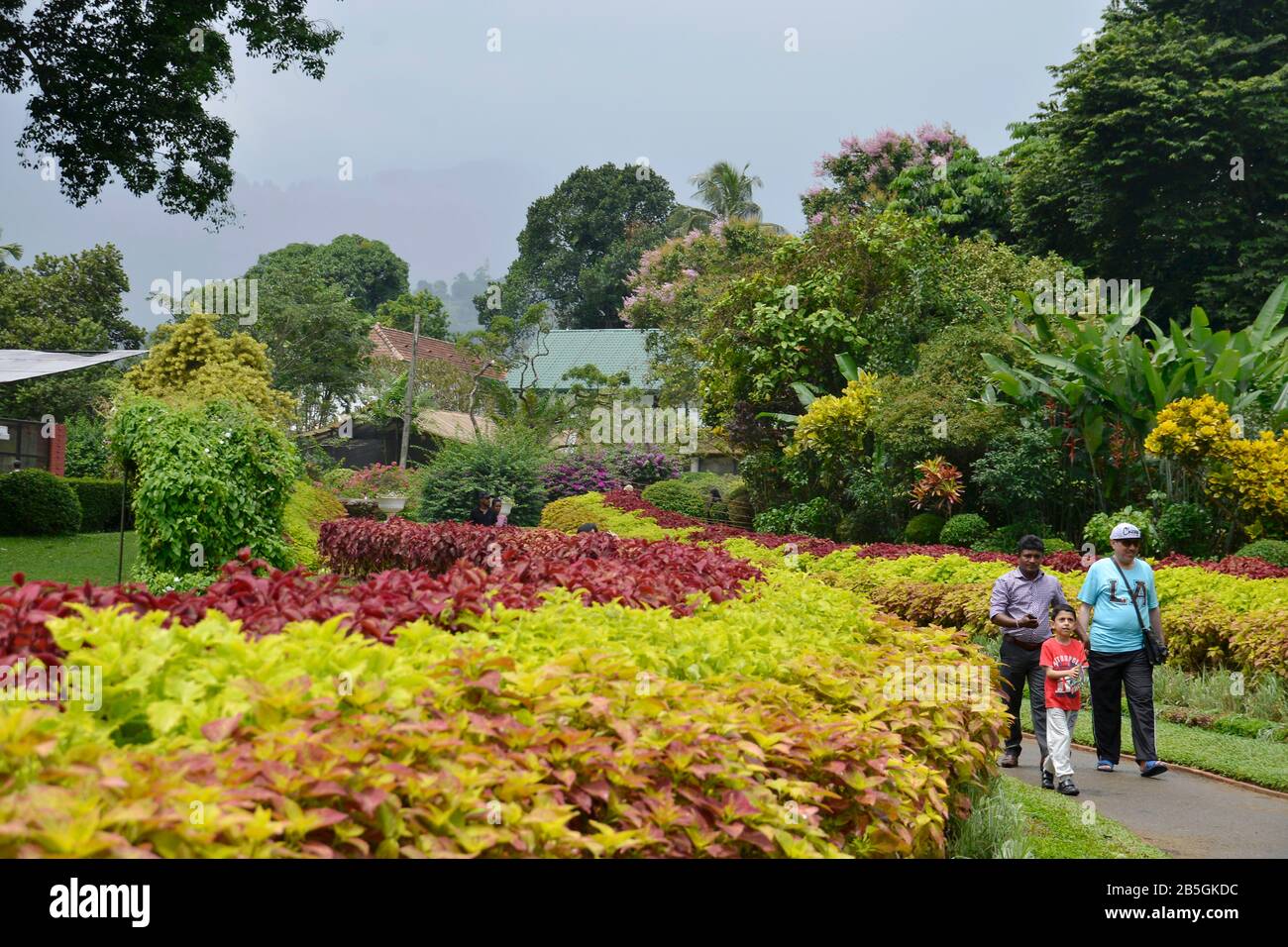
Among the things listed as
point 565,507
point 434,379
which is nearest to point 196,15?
point 565,507

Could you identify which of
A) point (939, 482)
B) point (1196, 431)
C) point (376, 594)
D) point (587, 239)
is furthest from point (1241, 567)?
point (587, 239)

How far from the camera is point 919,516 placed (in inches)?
733

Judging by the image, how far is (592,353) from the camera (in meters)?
59.2

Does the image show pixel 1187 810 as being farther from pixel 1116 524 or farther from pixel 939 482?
pixel 939 482

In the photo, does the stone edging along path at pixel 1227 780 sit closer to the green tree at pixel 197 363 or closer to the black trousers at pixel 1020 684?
the black trousers at pixel 1020 684

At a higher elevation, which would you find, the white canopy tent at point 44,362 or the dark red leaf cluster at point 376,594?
the white canopy tent at point 44,362

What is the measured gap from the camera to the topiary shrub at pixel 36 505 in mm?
21953

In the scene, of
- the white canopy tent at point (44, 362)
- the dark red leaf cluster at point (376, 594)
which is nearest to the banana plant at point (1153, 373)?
the dark red leaf cluster at point (376, 594)

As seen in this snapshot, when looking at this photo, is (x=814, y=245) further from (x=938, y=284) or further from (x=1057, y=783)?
(x=1057, y=783)

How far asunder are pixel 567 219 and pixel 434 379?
93.6 ft

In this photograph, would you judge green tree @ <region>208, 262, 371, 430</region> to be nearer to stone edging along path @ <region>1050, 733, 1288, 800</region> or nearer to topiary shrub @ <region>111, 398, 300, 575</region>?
topiary shrub @ <region>111, 398, 300, 575</region>

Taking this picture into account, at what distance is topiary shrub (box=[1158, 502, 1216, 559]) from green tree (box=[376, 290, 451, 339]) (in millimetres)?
44200

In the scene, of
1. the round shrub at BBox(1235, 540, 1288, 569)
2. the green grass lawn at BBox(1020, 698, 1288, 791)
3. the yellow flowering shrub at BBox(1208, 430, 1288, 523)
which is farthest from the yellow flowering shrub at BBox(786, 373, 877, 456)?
the green grass lawn at BBox(1020, 698, 1288, 791)

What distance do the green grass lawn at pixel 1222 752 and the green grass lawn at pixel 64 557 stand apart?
13.4 metres
